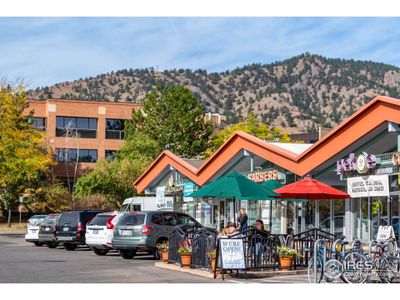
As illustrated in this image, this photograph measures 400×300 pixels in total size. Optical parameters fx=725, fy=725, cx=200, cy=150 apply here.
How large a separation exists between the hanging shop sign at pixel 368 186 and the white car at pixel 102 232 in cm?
918

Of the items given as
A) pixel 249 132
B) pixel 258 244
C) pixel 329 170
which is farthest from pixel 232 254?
pixel 249 132

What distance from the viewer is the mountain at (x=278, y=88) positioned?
5645 inches

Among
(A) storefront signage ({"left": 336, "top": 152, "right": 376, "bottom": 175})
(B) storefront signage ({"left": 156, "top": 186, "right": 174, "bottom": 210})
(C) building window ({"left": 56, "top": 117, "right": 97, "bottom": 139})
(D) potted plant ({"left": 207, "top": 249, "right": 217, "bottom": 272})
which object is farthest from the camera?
(C) building window ({"left": 56, "top": 117, "right": 97, "bottom": 139})

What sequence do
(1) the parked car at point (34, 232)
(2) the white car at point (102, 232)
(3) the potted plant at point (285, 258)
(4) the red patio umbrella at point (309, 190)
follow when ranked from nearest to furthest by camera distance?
(3) the potted plant at point (285, 258), (4) the red patio umbrella at point (309, 190), (2) the white car at point (102, 232), (1) the parked car at point (34, 232)

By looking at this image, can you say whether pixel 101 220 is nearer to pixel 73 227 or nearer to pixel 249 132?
pixel 73 227

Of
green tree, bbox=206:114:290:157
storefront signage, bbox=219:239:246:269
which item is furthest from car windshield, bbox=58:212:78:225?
green tree, bbox=206:114:290:157

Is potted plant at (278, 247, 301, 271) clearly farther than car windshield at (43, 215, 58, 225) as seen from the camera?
No

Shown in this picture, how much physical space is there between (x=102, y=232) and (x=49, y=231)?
555 centimetres

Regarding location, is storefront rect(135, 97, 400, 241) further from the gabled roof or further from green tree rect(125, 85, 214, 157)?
green tree rect(125, 85, 214, 157)

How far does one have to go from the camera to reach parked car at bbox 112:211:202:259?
25.8m

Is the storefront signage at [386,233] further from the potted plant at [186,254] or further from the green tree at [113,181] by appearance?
the green tree at [113,181]

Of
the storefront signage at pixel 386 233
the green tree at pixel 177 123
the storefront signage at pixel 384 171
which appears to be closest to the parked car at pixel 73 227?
the storefront signage at pixel 384 171

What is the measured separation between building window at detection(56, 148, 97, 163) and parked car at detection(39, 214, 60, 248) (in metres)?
40.8

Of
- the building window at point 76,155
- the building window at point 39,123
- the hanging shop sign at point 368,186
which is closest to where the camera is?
the hanging shop sign at point 368,186
